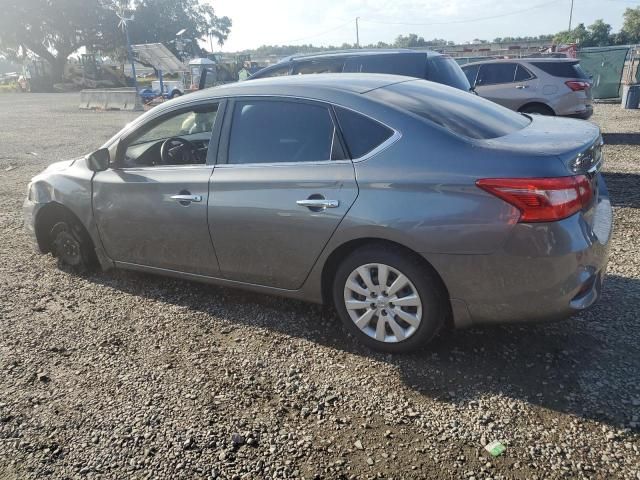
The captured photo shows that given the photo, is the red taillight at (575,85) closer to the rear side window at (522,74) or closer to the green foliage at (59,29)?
the rear side window at (522,74)

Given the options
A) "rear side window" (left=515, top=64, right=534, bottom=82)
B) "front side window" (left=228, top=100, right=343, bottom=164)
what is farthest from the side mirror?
"rear side window" (left=515, top=64, right=534, bottom=82)

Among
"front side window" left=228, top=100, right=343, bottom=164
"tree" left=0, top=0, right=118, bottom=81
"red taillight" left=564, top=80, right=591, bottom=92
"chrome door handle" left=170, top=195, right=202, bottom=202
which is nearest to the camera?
"front side window" left=228, top=100, right=343, bottom=164

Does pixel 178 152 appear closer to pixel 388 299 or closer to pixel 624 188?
pixel 388 299

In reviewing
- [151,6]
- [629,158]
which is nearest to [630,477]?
[629,158]

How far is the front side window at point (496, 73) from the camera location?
11.1m

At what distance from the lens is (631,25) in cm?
6694

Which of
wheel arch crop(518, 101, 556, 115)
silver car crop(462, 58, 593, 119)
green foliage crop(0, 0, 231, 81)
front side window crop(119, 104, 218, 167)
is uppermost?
green foliage crop(0, 0, 231, 81)

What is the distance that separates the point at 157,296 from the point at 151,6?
7413 cm

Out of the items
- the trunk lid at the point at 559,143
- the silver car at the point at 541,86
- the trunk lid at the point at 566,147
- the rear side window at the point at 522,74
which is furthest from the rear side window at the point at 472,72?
the trunk lid at the point at 566,147

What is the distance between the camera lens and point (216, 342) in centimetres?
365

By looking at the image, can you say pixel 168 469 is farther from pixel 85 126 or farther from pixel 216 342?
pixel 85 126

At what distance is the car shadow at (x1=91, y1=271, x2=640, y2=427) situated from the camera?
2.86 metres

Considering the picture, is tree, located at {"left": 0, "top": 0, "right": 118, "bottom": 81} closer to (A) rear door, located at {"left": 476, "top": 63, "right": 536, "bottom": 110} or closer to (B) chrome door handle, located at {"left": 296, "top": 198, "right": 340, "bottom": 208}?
(A) rear door, located at {"left": 476, "top": 63, "right": 536, "bottom": 110}

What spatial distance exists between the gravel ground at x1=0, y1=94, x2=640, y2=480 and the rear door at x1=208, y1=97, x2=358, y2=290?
548mm
